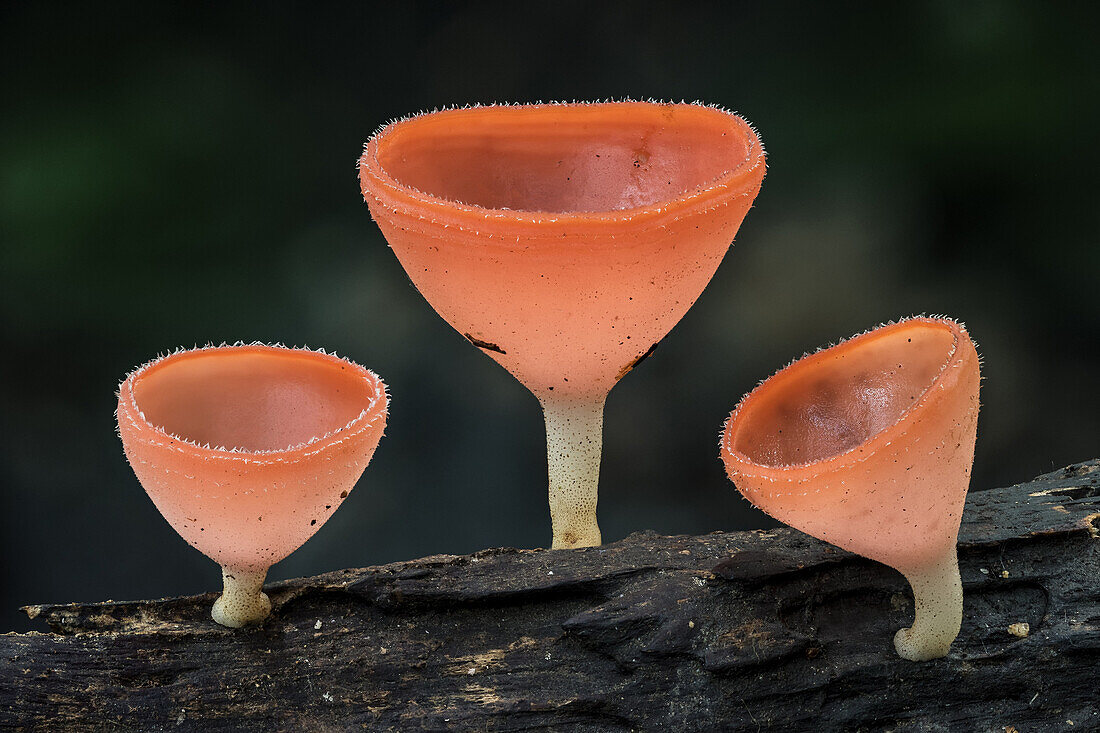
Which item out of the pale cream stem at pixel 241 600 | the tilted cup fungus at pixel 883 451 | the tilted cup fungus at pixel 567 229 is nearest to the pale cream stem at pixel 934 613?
the tilted cup fungus at pixel 883 451

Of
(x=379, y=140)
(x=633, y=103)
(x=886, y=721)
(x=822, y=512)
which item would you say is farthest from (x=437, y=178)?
(x=886, y=721)

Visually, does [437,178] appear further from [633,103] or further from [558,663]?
[558,663]

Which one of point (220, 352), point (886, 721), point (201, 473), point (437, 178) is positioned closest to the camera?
point (201, 473)

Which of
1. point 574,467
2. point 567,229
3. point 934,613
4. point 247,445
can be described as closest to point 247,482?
point 247,445

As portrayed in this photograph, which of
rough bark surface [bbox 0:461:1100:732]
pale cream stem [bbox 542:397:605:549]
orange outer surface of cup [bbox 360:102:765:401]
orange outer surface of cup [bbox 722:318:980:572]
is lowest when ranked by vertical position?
rough bark surface [bbox 0:461:1100:732]

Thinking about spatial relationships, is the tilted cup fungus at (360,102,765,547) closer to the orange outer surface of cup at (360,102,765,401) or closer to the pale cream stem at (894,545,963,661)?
the orange outer surface of cup at (360,102,765,401)

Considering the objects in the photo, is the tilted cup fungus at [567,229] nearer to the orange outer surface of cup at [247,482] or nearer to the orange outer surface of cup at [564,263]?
the orange outer surface of cup at [564,263]

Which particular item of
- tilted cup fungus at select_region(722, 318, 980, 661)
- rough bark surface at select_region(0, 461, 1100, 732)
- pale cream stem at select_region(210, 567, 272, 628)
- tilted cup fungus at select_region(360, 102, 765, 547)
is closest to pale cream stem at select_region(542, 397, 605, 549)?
tilted cup fungus at select_region(360, 102, 765, 547)
